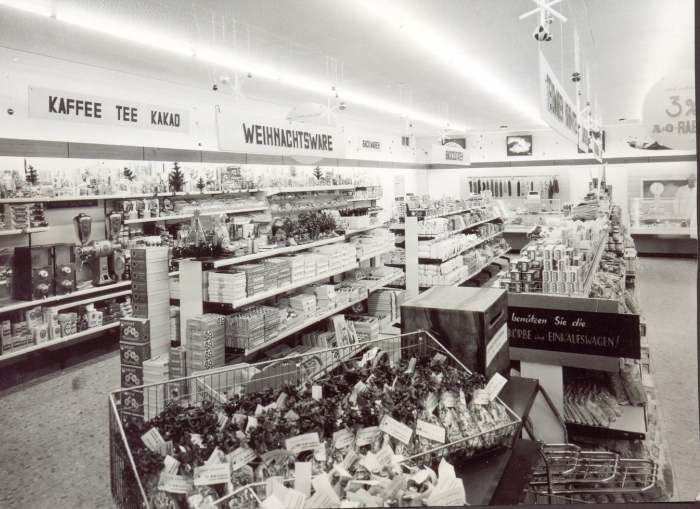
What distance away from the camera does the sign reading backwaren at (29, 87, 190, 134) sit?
3959mm

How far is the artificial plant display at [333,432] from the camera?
144 cm

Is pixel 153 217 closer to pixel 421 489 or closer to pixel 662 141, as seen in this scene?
pixel 662 141

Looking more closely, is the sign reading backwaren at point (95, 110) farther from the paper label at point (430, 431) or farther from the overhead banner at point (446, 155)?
the overhead banner at point (446, 155)

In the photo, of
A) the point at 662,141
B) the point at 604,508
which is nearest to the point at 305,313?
the point at 662,141

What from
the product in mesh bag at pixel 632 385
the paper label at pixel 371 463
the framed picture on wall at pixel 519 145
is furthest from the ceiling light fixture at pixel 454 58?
the framed picture on wall at pixel 519 145

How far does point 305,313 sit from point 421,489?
4.00m

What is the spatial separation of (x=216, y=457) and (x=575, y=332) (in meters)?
2.59

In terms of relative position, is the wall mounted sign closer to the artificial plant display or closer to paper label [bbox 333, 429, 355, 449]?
the artificial plant display

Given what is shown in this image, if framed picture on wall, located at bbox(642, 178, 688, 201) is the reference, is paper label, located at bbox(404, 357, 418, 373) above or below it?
below

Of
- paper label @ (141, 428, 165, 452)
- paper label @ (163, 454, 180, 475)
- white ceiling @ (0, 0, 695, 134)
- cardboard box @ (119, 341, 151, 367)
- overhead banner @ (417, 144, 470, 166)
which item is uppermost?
white ceiling @ (0, 0, 695, 134)

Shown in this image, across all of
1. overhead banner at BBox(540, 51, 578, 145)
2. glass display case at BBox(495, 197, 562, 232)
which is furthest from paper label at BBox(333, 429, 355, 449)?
glass display case at BBox(495, 197, 562, 232)

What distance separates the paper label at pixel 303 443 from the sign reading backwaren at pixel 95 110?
3.50 meters

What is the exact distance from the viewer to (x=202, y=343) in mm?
4082

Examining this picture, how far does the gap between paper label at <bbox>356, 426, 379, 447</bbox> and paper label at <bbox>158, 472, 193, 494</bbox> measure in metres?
0.50
